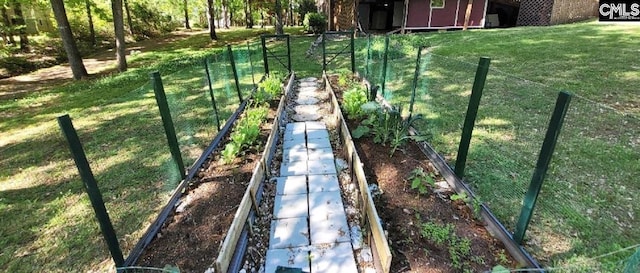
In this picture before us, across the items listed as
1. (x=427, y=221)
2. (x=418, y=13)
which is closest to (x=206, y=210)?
(x=427, y=221)

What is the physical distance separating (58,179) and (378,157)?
4185mm

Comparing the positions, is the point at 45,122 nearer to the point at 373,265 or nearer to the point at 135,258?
the point at 135,258

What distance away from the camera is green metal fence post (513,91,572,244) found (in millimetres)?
1953

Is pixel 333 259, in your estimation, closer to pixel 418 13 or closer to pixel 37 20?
pixel 418 13

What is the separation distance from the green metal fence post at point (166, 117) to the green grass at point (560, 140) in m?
3.27

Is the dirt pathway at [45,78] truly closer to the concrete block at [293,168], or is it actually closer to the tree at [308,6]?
the concrete block at [293,168]

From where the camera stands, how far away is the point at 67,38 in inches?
386

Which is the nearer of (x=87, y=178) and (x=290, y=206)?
(x=87, y=178)

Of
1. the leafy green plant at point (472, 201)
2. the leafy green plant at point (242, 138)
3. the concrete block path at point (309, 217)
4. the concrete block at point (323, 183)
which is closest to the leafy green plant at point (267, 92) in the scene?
the leafy green plant at point (242, 138)

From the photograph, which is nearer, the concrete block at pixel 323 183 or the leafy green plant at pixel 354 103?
the concrete block at pixel 323 183

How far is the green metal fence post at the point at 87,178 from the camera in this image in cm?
188

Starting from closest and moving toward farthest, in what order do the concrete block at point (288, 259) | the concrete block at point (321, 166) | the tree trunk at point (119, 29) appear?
the concrete block at point (288, 259)
the concrete block at point (321, 166)
the tree trunk at point (119, 29)

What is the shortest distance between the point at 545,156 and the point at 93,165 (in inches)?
206

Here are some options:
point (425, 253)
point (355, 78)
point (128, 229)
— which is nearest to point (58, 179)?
point (128, 229)
